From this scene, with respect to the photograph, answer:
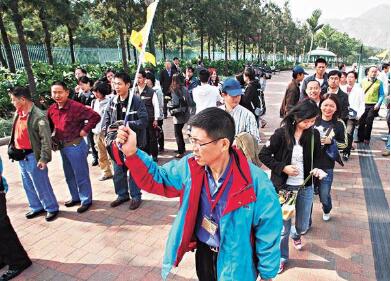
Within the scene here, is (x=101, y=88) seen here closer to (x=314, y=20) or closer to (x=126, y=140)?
(x=126, y=140)

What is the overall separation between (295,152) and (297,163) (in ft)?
0.37

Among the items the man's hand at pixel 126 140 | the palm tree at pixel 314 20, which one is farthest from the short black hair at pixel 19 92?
the palm tree at pixel 314 20

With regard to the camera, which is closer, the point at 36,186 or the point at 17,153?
the point at 17,153

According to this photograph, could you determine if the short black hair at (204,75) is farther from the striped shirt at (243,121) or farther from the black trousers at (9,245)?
the black trousers at (9,245)

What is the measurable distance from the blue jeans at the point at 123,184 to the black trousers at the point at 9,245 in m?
1.51

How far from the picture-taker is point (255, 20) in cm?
3297

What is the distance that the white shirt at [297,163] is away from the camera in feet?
9.02

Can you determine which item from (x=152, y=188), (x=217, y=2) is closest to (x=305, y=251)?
(x=152, y=188)

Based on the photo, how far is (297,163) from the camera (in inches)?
110

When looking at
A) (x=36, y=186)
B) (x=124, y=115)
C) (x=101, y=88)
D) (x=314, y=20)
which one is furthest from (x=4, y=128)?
(x=314, y=20)

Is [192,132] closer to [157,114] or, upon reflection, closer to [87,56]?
[157,114]

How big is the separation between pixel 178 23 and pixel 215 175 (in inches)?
835

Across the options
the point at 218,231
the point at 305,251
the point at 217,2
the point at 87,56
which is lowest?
the point at 305,251

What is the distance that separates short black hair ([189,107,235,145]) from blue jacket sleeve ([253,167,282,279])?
308 millimetres
